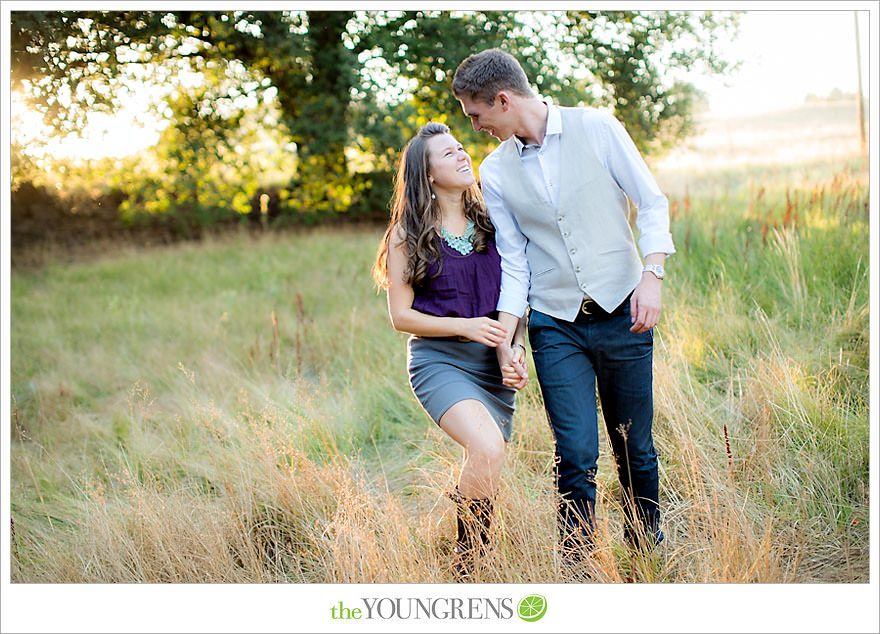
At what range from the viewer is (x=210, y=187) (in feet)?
31.7

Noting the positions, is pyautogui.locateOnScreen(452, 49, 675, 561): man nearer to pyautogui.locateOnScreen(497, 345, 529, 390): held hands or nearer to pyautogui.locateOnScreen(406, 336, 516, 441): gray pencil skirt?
pyautogui.locateOnScreen(497, 345, 529, 390): held hands

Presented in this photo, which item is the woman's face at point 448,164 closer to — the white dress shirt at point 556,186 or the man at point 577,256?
the white dress shirt at point 556,186

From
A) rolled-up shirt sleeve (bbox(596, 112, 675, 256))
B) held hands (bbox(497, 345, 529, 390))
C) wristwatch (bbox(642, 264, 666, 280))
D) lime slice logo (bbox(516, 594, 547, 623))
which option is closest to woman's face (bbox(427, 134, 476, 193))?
rolled-up shirt sleeve (bbox(596, 112, 675, 256))

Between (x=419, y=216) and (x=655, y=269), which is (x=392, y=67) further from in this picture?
(x=655, y=269)

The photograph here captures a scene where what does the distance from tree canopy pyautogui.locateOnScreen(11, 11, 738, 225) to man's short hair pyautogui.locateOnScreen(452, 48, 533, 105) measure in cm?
418

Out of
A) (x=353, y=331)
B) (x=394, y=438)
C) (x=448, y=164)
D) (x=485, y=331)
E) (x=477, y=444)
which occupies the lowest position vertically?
(x=394, y=438)

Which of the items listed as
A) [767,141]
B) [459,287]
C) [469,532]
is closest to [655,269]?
[459,287]

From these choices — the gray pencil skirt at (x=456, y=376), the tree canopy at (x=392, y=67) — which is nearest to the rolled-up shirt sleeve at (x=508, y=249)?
the gray pencil skirt at (x=456, y=376)

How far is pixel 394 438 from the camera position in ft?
14.2

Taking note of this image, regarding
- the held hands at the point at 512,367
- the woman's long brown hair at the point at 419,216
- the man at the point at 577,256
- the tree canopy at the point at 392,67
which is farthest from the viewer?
the tree canopy at the point at 392,67

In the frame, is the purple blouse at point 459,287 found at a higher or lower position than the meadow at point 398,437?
higher

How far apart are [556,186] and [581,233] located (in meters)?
0.19

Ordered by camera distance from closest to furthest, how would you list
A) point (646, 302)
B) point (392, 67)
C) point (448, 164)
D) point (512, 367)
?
point (646, 302)
point (512, 367)
point (448, 164)
point (392, 67)

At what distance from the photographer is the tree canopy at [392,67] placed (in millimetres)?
6914
